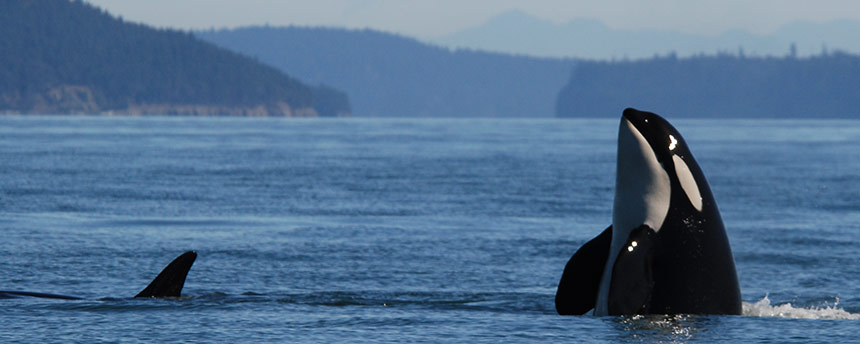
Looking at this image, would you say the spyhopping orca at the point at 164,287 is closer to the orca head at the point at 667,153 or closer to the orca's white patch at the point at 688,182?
the orca head at the point at 667,153

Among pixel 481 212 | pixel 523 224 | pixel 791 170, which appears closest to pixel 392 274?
pixel 523 224

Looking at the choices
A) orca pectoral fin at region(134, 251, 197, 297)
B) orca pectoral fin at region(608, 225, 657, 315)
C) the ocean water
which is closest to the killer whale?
orca pectoral fin at region(608, 225, 657, 315)

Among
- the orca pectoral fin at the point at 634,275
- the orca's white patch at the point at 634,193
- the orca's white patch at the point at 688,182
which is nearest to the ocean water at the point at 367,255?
the orca pectoral fin at the point at 634,275

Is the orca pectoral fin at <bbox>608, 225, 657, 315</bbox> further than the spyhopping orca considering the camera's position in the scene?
No

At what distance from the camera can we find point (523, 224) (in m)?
22.7

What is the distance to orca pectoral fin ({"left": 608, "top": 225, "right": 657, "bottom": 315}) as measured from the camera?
9531 millimetres

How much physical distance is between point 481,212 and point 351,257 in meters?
8.91

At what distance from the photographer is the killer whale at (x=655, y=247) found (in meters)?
9.61

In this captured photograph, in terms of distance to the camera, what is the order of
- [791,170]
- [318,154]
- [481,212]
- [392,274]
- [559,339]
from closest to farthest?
[559,339], [392,274], [481,212], [791,170], [318,154]

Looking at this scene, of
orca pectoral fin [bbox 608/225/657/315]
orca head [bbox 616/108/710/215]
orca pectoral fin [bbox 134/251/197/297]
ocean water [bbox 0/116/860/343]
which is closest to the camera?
orca pectoral fin [bbox 608/225/657/315]

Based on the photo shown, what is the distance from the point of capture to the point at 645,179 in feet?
32.3

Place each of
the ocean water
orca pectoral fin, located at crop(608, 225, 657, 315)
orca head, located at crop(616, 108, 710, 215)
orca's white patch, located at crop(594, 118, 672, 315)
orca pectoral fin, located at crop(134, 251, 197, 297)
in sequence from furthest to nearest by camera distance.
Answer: orca pectoral fin, located at crop(134, 251, 197, 297)
the ocean water
orca head, located at crop(616, 108, 710, 215)
orca's white patch, located at crop(594, 118, 672, 315)
orca pectoral fin, located at crop(608, 225, 657, 315)

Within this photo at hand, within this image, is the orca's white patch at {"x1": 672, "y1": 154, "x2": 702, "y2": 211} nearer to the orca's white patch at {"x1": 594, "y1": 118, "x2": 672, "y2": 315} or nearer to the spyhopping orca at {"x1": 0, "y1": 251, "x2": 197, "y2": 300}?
the orca's white patch at {"x1": 594, "y1": 118, "x2": 672, "y2": 315}

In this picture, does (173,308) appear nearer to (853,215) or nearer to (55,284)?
(55,284)
